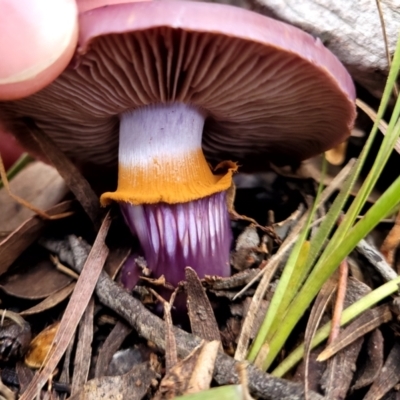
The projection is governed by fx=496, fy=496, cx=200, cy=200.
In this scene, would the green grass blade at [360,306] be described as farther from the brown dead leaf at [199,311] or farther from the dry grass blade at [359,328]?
the brown dead leaf at [199,311]

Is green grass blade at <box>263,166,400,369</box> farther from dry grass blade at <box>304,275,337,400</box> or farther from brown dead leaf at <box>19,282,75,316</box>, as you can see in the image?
brown dead leaf at <box>19,282,75,316</box>

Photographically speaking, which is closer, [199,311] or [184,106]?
[199,311]

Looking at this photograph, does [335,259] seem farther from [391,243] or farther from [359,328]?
[391,243]

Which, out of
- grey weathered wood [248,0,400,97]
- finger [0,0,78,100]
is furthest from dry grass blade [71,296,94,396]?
grey weathered wood [248,0,400,97]

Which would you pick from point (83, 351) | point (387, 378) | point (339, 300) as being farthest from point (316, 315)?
point (83, 351)

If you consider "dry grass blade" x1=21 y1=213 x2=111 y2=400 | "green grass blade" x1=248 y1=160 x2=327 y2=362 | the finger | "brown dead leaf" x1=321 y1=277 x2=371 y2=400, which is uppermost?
the finger

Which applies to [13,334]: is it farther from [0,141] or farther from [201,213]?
[0,141]

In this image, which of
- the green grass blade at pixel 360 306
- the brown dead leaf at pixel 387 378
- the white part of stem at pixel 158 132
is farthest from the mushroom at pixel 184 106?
the brown dead leaf at pixel 387 378
